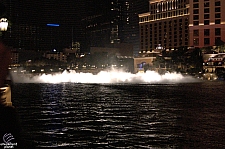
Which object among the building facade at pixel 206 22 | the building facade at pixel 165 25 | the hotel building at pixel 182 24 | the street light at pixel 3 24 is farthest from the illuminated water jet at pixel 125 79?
the street light at pixel 3 24

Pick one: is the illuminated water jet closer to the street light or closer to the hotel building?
the hotel building

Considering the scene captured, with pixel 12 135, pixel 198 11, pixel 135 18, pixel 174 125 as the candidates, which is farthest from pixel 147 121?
pixel 135 18

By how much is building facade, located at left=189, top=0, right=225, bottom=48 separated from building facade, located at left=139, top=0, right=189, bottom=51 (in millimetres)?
6339

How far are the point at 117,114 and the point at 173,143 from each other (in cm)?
805

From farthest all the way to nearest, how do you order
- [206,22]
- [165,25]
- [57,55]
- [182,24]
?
[57,55]
[165,25]
[182,24]
[206,22]

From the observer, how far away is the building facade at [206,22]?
118 meters

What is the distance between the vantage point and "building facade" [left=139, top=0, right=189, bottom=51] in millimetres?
131250

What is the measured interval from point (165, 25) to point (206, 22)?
22247 mm

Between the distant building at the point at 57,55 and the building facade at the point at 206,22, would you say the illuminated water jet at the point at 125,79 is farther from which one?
the distant building at the point at 57,55

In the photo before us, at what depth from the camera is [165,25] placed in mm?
140125

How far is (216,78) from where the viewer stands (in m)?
92.1

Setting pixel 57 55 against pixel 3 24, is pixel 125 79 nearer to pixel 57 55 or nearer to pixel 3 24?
pixel 3 24

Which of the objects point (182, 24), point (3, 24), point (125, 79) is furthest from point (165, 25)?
point (3, 24)

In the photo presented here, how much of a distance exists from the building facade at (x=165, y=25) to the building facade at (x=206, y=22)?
6.34 metres
